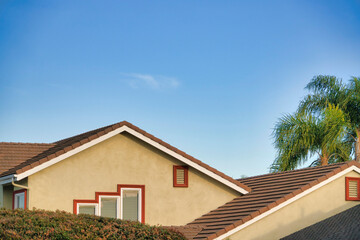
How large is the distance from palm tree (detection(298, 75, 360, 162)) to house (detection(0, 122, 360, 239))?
16.0 metres

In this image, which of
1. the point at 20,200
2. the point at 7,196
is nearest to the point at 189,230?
the point at 20,200

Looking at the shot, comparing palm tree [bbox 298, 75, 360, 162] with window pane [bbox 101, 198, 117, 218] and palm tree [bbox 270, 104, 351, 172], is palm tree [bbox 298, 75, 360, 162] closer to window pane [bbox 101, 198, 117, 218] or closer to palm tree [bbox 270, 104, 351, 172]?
palm tree [bbox 270, 104, 351, 172]

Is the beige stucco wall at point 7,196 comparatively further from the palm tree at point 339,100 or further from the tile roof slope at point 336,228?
the palm tree at point 339,100

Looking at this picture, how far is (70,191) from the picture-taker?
2066cm

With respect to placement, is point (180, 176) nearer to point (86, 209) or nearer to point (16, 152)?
point (86, 209)

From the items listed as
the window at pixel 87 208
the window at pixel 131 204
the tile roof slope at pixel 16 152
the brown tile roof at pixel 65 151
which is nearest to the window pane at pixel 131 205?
the window at pixel 131 204

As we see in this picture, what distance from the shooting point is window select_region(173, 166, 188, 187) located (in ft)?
74.1

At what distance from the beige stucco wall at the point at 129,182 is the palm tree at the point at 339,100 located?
16.9 metres

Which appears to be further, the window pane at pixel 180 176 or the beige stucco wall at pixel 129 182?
the window pane at pixel 180 176

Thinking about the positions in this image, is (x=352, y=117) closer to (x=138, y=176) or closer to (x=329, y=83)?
(x=329, y=83)

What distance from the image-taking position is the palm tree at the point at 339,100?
38.2m

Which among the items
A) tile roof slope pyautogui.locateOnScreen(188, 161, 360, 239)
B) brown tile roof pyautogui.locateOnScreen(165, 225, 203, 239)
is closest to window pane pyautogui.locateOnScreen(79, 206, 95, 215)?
brown tile roof pyautogui.locateOnScreen(165, 225, 203, 239)

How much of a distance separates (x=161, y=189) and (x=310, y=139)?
53.4ft

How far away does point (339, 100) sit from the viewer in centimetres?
3875
